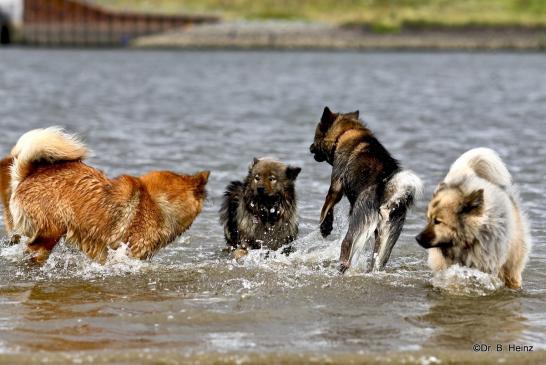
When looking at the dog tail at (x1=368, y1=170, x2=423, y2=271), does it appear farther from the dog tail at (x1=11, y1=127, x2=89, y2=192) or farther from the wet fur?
the dog tail at (x1=11, y1=127, x2=89, y2=192)

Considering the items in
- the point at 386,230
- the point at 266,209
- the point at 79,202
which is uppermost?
the point at 79,202

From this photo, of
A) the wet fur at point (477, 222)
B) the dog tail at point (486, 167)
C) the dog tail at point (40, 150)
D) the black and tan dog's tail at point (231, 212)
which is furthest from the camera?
the black and tan dog's tail at point (231, 212)

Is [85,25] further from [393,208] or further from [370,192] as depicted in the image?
[393,208]

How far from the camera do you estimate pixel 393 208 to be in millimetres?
7859

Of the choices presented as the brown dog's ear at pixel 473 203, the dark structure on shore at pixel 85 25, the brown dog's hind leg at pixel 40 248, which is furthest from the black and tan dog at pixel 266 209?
the dark structure on shore at pixel 85 25

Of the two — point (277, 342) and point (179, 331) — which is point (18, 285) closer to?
point (179, 331)

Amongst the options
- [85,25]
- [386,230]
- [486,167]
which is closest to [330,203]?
[386,230]

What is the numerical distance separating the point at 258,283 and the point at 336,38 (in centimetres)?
6789

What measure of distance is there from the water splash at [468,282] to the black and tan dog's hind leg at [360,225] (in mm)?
759

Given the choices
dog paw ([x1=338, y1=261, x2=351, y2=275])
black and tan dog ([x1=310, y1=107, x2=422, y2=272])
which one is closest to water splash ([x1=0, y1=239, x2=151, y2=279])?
dog paw ([x1=338, y1=261, x2=351, y2=275])

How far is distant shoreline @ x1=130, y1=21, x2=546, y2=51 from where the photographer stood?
240 ft

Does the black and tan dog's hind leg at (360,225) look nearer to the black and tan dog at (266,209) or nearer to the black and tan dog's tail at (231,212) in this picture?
the black and tan dog at (266,209)

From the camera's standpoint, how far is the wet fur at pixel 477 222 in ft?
23.4

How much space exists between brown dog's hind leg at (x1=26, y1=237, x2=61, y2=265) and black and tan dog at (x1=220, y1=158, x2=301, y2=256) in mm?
1974
